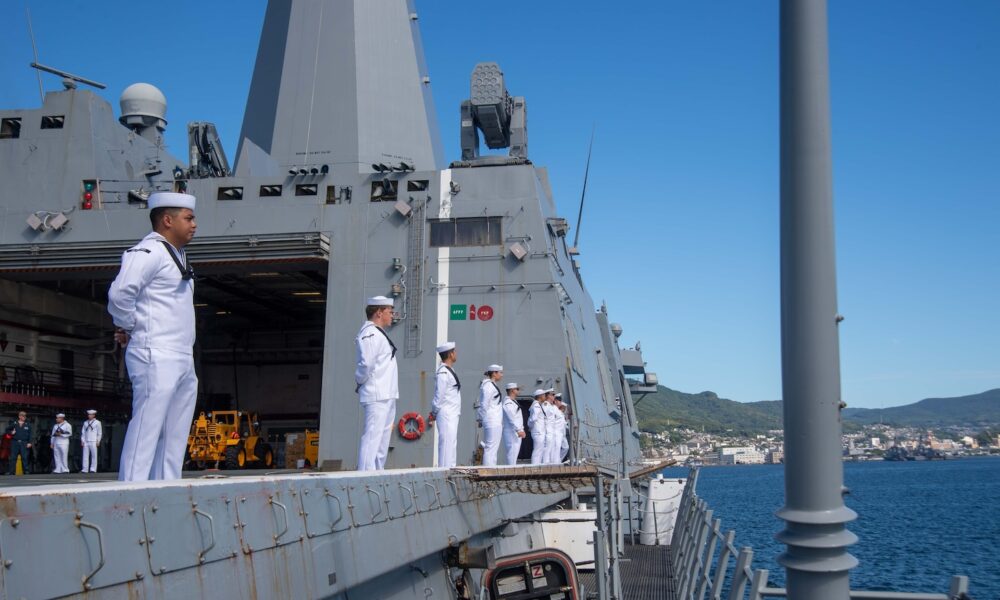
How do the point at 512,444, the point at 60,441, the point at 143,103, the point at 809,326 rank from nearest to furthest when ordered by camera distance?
the point at 809,326
the point at 512,444
the point at 60,441
the point at 143,103

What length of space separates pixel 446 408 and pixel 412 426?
5.18 m

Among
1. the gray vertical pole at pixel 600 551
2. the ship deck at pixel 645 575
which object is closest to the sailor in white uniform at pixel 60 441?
the ship deck at pixel 645 575

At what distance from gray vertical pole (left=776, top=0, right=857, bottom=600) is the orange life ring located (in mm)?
12934

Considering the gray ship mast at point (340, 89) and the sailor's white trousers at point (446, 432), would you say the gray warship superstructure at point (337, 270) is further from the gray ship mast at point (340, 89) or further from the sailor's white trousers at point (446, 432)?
the sailor's white trousers at point (446, 432)

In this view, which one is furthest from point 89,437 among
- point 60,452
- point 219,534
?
point 219,534

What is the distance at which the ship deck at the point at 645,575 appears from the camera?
1398 centimetres

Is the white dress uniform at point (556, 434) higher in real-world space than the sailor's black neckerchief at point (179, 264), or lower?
lower

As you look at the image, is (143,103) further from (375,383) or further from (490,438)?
(375,383)

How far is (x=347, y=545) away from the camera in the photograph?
5062 millimetres

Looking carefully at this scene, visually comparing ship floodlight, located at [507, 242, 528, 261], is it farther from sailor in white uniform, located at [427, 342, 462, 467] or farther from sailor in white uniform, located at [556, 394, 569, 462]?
sailor in white uniform, located at [427, 342, 462, 467]

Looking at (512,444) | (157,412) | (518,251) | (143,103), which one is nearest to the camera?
(157,412)

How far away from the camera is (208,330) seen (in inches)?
987

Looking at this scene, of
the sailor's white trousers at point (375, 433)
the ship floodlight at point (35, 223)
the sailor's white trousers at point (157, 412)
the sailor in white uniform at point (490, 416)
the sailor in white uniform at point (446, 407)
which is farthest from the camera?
the ship floodlight at point (35, 223)

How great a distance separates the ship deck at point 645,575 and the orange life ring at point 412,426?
11.7 feet
